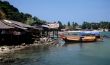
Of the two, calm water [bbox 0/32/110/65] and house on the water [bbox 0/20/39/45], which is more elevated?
house on the water [bbox 0/20/39/45]

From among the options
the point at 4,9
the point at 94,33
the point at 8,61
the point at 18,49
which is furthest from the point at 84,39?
the point at 8,61

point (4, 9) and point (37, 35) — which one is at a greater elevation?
point (4, 9)

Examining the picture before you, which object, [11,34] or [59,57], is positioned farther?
[11,34]

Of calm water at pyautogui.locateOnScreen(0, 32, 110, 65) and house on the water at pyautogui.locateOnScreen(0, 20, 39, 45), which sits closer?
calm water at pyautogui.locateOnScreen(0, 32, 110, 65)

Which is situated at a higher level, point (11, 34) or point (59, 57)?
point (11, 34)

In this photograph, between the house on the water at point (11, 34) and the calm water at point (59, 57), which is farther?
the house on the water at point (11, 34)

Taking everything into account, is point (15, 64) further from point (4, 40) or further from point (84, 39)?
point (84, 39)

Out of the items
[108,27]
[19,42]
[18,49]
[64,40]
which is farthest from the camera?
[108,27]

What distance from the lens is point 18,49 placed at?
44.0 meters

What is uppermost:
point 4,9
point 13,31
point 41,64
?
point 4,9

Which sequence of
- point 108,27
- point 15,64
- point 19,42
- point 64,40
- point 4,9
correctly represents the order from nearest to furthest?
1. point 15,64
2. point 19,42
3. point 64,40
4. point 4,9
5. point 108,27

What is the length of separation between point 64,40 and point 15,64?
3906cm

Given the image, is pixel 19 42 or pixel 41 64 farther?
pixel 19 42

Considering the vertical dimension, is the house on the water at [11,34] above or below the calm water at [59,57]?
above
